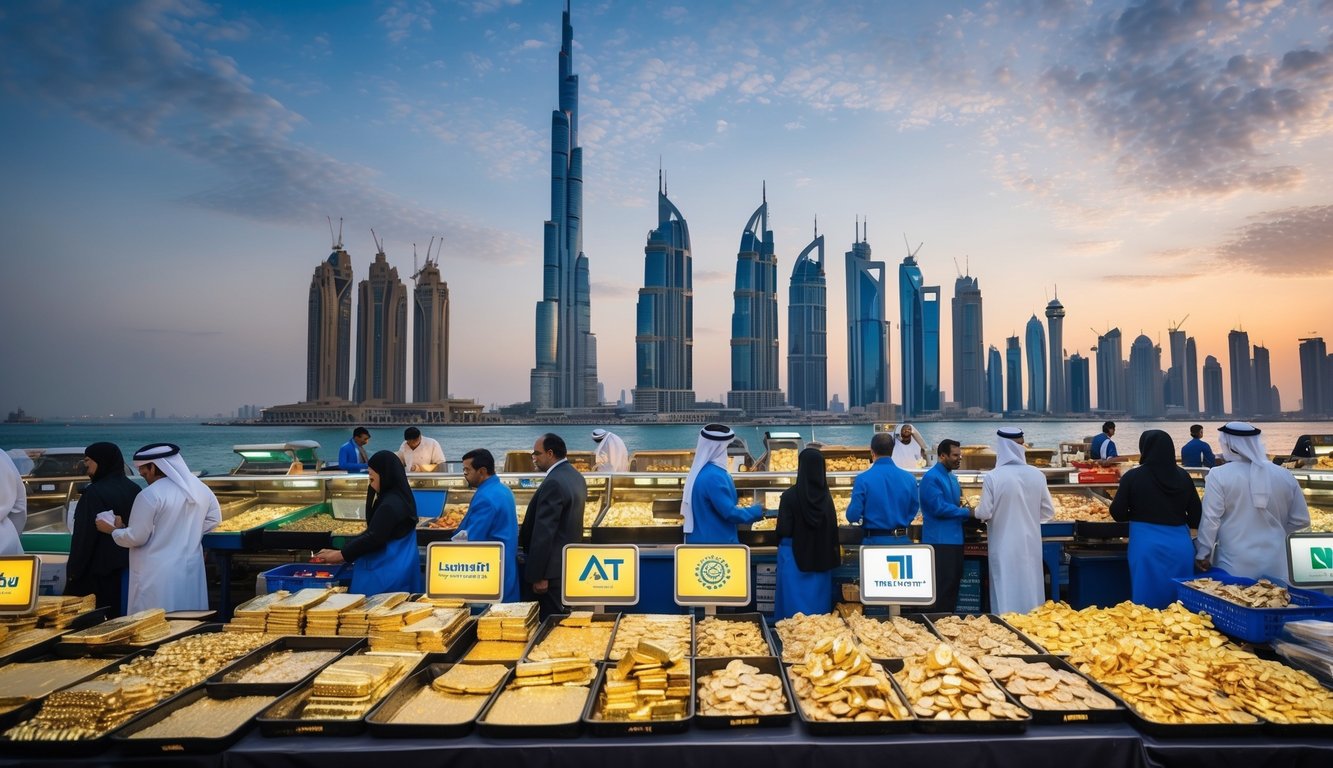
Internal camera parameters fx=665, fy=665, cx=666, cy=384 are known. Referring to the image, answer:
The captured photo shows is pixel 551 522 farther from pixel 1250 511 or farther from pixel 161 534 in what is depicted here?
pixel 1250 511

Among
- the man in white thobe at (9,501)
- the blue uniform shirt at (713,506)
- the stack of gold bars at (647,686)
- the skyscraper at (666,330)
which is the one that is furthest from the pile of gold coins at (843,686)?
the skyscraper at (666,330)

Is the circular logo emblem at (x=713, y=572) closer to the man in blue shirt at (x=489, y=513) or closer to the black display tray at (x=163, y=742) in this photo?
the man in blue shirt at (x=489, y=513)

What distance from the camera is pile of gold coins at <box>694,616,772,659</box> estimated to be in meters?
3.20

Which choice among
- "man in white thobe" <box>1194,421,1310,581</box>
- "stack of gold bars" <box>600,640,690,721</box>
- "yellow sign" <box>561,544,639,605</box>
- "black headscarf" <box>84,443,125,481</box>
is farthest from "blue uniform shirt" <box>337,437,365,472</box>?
"man in white thobe" <box>1194,421,1310,581</box>

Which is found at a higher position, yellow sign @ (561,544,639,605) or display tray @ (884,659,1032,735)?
yellow sign @ (561,544,639,605)

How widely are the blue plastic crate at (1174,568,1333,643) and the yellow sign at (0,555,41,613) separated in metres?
6.39

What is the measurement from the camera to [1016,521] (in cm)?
539

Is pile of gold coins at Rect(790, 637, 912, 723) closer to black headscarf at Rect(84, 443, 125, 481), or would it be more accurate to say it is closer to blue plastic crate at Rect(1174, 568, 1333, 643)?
blue plastic crate at Rect(1174, 568, 1333, 643)

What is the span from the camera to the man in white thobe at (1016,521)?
5359 mm

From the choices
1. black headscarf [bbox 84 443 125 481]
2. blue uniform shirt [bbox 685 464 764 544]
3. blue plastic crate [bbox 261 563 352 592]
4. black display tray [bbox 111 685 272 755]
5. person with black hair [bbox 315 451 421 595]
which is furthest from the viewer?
blue uniform shirt [bbox 685 464 764 544]

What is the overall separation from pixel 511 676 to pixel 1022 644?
→ 2450 mm

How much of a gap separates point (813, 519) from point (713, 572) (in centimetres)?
121

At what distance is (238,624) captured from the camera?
3527 millimetres

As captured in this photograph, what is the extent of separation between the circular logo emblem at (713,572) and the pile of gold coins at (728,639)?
19 cm
